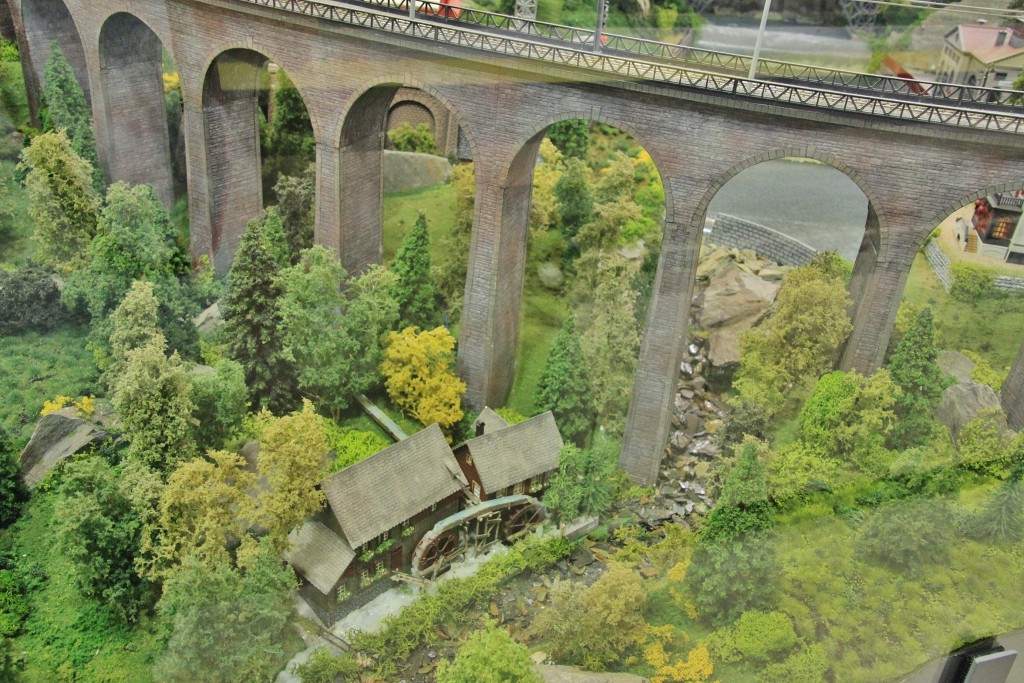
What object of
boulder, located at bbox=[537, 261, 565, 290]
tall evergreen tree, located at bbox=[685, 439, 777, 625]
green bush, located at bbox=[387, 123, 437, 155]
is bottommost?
boulder, located at bbox=[537, 261, 565, 290]


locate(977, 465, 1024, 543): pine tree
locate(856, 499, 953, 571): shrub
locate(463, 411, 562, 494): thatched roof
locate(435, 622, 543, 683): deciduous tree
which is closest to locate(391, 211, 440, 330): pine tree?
locate(463, 411, 562, 494): thatched roof

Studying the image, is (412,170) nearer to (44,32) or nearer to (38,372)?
(44,32)

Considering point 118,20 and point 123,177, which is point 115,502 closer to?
point 123,177

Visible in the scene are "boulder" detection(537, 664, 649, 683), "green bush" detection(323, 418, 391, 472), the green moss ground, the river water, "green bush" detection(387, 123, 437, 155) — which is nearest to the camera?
"boulder" detection(537, 664, 649, 683)

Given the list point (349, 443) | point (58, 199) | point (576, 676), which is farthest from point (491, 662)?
point (58, 199)

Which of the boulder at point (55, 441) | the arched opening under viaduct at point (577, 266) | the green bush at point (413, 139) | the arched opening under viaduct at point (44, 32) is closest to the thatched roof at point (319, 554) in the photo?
the boulder at point (55, 441)

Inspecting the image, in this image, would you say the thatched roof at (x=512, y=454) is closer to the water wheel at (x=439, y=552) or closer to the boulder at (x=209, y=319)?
the water wheel at (x=439, y=552)

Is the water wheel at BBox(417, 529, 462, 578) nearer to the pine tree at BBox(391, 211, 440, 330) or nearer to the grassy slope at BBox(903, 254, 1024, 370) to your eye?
the pine tree at BBox(391, 211, 440, 330)
